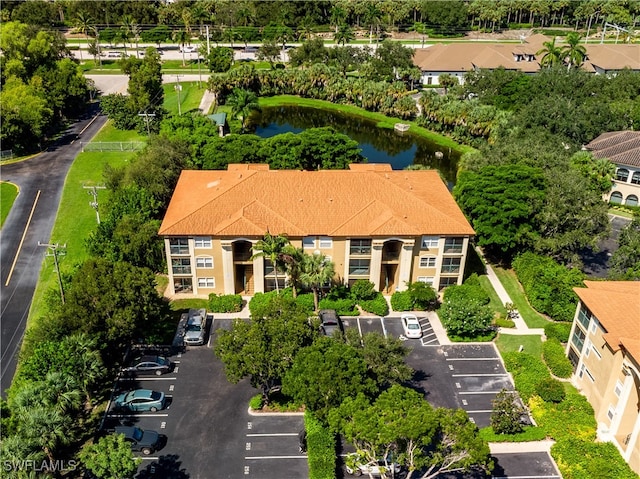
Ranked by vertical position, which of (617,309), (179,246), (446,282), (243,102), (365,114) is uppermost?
(243,102)

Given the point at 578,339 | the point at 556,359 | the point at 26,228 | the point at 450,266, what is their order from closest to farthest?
the point at 578,339, the point at 556,359, the point at 450,266, the point at 26,228

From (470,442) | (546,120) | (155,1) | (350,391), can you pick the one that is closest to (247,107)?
(546,120)

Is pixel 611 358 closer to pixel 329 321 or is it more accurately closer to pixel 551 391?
pixel 551 391

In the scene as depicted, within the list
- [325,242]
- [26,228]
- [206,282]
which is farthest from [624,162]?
[26,228]

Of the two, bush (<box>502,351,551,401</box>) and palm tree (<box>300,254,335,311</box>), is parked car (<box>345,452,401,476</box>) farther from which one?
palm tree (<box>300,254,335,311</box>)

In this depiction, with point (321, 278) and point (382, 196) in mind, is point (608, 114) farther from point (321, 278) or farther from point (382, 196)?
point (321, 278)

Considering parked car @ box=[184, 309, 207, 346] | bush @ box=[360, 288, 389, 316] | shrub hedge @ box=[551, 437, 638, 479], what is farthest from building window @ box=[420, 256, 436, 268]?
parked car @ box=[184, 309, 207, 346]

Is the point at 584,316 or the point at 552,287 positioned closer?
the point at 584,316
